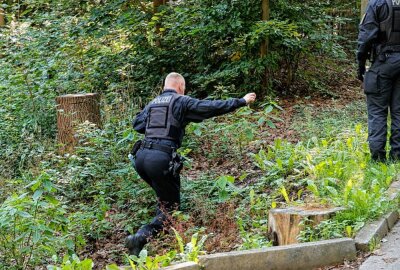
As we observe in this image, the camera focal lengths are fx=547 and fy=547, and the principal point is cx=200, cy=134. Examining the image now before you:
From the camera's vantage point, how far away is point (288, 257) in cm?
399

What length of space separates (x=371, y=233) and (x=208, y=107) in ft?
8.07

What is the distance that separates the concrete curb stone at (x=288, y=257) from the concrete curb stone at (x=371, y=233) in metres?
0.08

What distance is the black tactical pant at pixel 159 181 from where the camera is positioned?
6.02 m

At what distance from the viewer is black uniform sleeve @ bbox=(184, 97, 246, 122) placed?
599 cm

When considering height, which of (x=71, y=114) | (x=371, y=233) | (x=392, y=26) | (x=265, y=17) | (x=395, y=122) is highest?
(x=392, y=26)

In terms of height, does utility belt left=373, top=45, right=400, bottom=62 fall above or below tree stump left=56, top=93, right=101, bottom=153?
above

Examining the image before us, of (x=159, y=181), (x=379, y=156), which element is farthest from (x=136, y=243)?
(x=379, y=156)

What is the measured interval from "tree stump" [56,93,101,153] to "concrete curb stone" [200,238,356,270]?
5644 mm

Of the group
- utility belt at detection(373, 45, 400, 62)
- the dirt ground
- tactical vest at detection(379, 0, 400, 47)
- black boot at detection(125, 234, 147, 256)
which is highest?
tactical vest at detection(379, 0, 400, 47)

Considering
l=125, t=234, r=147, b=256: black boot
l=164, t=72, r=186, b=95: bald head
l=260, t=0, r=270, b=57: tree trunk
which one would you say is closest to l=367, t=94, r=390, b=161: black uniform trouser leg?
l=164, t=72, r=186, b=95: bald head

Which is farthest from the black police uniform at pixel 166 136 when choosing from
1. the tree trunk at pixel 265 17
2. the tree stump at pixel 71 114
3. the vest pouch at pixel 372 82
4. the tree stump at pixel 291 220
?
the tree trunk at pixel 265 17

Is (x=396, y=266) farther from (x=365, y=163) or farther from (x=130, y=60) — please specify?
(x=130, y=60)

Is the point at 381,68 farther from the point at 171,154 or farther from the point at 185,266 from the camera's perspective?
the point at 185,266

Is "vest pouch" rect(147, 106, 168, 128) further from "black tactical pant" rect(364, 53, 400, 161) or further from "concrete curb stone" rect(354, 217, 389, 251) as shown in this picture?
"concrete curb stone" rect(354, 217, 389, 251)
